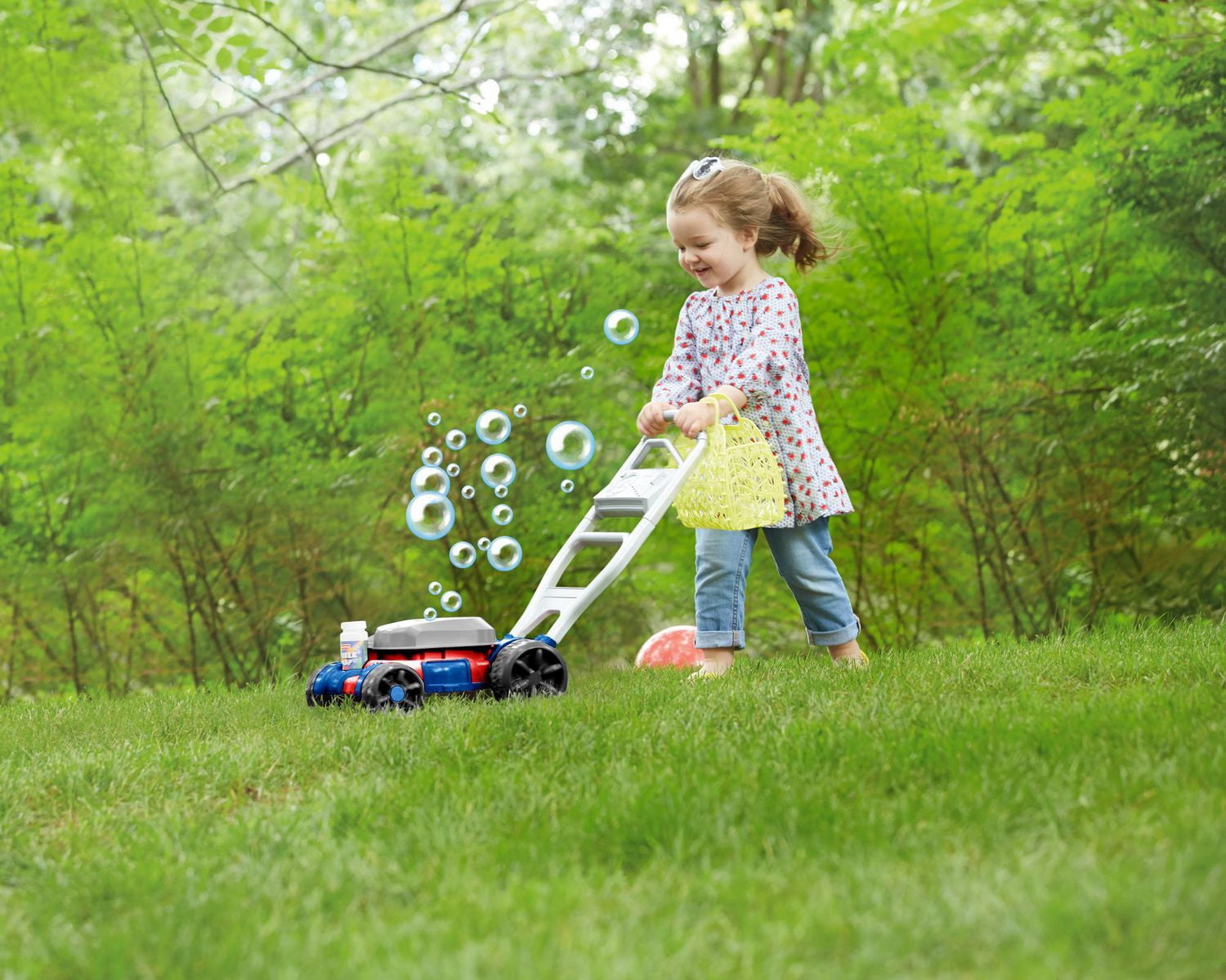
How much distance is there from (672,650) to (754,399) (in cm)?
114

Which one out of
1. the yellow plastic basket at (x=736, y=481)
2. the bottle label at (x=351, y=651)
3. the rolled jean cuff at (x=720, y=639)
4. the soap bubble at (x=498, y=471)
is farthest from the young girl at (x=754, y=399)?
the bottle label at (x=351, y=651)

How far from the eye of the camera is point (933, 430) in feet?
18.1

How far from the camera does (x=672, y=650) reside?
4930 mm

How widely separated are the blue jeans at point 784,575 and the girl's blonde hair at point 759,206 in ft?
2.95

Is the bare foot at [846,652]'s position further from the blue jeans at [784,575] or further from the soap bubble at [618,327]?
the soap bubble at [618,327]

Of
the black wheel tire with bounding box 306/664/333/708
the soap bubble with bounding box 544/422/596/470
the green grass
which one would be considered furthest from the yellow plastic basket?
the black wheel tire with bounding box 306/664/333/708

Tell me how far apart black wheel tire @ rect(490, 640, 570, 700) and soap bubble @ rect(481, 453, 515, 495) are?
0.57 m

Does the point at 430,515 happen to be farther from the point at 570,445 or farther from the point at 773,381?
the point at 773,381

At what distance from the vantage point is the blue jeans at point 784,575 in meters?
4.18

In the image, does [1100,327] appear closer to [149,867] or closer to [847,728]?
[847,728]

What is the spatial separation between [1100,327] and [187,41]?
13.7ft

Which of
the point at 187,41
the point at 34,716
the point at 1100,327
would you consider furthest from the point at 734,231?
the point at 187,41

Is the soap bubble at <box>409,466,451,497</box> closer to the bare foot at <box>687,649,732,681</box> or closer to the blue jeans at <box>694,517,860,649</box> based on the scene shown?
the blue jeans at <box>694,517,860,649</box>

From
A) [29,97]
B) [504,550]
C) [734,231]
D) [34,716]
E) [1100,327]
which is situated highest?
[29,97]
